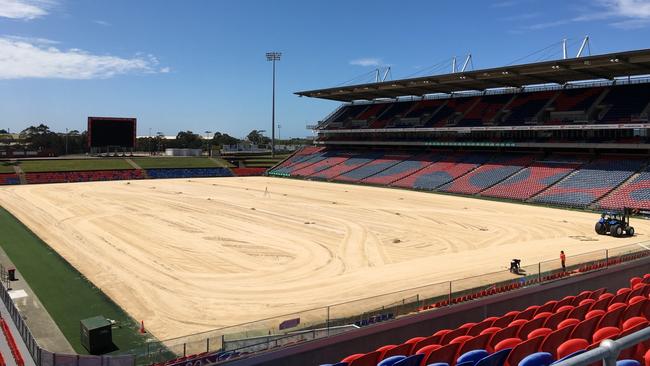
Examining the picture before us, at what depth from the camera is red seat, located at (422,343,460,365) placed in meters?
7.77

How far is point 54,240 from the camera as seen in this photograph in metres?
33.6

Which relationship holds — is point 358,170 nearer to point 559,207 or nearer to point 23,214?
point 559,207

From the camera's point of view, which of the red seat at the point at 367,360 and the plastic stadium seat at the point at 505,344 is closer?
the red seat at the point at 367,360

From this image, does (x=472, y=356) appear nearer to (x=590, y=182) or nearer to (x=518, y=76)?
(x=590, y=182)

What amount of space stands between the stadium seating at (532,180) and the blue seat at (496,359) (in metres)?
50.8

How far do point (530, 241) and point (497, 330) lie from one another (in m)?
26.7

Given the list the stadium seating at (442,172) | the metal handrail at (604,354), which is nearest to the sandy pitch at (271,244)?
the stadium seating at (442,172)

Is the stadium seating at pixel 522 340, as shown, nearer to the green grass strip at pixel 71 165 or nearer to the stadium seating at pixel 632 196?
the stadium seating at pixel 632 196

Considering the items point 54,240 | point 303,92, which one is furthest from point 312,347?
point 303,92

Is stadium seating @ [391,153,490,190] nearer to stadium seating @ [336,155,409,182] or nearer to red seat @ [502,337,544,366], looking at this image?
stadium seating @ [336,155,409,182]

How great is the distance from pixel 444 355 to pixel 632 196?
47.6 metres

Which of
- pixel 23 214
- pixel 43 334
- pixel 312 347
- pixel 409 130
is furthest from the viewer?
pixel 409 130

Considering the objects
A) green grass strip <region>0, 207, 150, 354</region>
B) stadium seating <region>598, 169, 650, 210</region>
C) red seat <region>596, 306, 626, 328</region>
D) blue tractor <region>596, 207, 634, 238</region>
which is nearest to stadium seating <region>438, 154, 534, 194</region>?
stadium seating <region>598, 169, 650, 210</region>

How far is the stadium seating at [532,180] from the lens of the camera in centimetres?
5494
